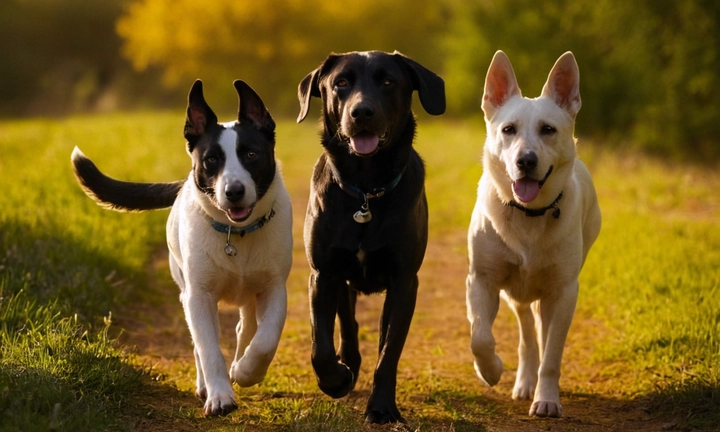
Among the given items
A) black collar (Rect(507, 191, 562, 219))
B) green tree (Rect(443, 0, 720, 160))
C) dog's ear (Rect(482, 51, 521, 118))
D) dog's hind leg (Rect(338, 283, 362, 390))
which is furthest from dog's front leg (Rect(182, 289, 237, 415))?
green tree (Rect(443, 0, 720, 160))

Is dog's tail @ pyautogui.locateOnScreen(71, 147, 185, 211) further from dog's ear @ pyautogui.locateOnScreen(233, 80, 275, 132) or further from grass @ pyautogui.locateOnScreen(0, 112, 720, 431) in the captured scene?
dog's ear @ pyautogui.locateOnScreen(233, 80, 275, 132)

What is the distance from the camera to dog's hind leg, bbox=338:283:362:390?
548 centimetres

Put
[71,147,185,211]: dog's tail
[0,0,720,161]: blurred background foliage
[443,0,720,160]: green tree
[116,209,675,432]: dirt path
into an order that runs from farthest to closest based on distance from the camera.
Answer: [0,0,720,161]: blurred background foliage, [443,0,720,160]: green tree, [71,147,185,211]: dog's tail, [116,209,675,432]: dirt path

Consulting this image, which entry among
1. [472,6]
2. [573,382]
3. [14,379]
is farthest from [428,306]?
[472,6]

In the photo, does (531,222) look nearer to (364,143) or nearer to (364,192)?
(364,192)

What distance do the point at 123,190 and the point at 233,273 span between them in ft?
4.64

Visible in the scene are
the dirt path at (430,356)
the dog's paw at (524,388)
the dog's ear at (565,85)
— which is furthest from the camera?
the dog's paw at (524,388)

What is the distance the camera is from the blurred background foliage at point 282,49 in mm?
21594

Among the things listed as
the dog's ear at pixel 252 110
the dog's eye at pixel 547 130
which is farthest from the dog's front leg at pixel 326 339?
the dog's eye at pixel 547 130

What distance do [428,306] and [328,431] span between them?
148 inches

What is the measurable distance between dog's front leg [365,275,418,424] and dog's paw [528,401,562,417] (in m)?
0.82

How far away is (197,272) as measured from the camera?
5.01m

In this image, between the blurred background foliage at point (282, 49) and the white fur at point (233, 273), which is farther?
the blurred background foliage at point (282, 49)

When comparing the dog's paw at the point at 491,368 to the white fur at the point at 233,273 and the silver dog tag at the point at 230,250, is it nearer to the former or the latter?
the white fur at the point at 233,273
